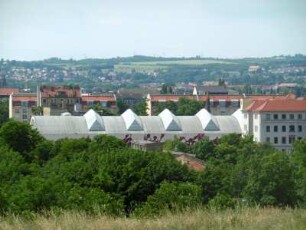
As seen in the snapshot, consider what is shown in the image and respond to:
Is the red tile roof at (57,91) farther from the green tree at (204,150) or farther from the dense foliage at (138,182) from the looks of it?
the dense foliage at (138,182)

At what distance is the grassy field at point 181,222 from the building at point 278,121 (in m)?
61.2

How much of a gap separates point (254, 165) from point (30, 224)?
885 inches

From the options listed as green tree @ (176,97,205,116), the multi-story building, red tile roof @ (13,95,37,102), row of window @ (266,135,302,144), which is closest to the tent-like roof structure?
row of window @ (266,135,302,144)

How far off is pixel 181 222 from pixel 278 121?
62.9 m

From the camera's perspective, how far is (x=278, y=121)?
7312 cm

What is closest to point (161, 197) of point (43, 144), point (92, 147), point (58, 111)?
point (92, 147)

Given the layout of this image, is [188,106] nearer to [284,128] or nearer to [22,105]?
[22,105]

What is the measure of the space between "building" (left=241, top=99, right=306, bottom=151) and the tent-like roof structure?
1.20 metres

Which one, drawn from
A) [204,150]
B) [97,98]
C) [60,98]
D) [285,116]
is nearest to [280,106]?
[285,116]

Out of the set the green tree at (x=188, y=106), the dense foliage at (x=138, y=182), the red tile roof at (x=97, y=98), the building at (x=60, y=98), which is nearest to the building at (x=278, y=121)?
the green tree at (x=188, y=106)

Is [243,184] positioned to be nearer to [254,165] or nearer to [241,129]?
[254,165]

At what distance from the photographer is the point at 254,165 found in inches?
1299

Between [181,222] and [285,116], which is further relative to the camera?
[285,116]

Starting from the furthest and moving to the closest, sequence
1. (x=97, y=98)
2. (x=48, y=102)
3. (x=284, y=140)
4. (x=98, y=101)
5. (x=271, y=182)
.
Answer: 1. (x=97, y=98)
2. (x=98, y=101)
3. (x=48, y=102)
4. (x=284, y=140)
5. (x=271, y=182)
